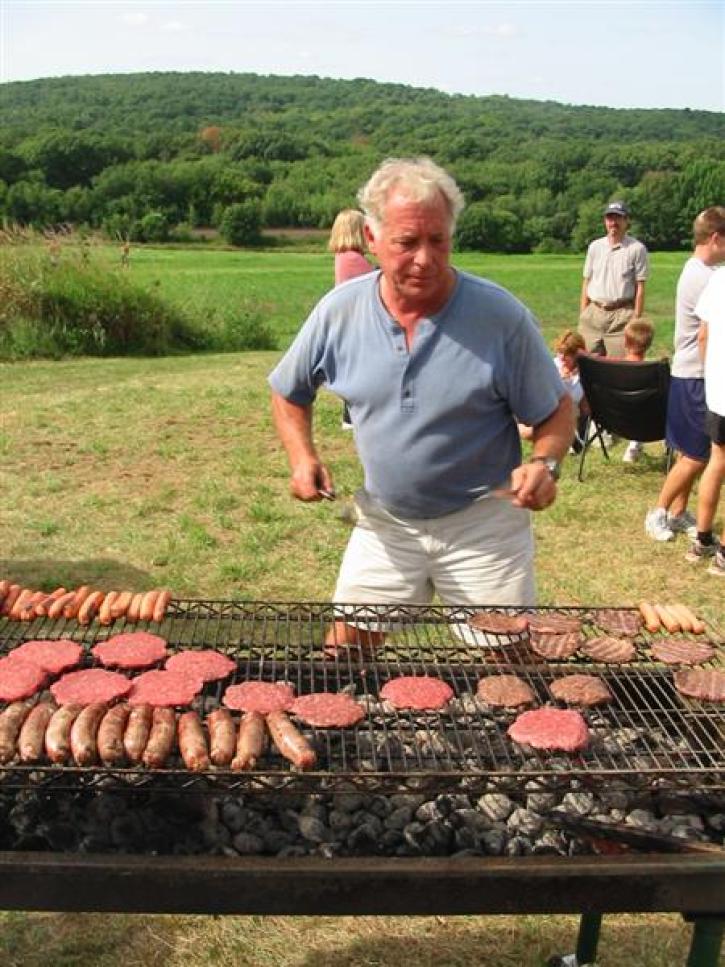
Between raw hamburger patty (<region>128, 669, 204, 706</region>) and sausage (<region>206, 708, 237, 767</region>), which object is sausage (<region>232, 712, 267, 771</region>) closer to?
sausage (<region>206, 708, 237, 767</region>)

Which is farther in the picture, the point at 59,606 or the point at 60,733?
the point at 59,606

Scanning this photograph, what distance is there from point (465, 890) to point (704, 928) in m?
0.61

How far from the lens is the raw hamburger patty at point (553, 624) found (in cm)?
306

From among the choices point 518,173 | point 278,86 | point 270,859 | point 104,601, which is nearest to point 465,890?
point 270,859

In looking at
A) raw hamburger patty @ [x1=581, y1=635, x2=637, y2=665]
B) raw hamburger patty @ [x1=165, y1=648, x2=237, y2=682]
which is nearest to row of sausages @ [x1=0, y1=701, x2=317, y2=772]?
raw hamburger patty @ [x1=165, y1=648, x2=237, y2=682]

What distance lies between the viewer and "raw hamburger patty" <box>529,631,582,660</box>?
297 cm

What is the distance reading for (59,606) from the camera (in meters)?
3.21

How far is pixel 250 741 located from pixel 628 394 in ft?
19.7

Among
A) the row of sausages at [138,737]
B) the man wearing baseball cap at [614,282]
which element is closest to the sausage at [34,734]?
the row of sausages at [138,737]

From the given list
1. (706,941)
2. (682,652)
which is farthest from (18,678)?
(682,652)

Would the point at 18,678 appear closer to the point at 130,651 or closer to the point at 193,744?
the point at 130,651

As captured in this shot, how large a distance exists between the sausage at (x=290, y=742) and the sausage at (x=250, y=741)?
0.09ft

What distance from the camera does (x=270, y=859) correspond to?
2.10 metres

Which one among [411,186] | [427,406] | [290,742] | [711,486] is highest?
[411,186]
